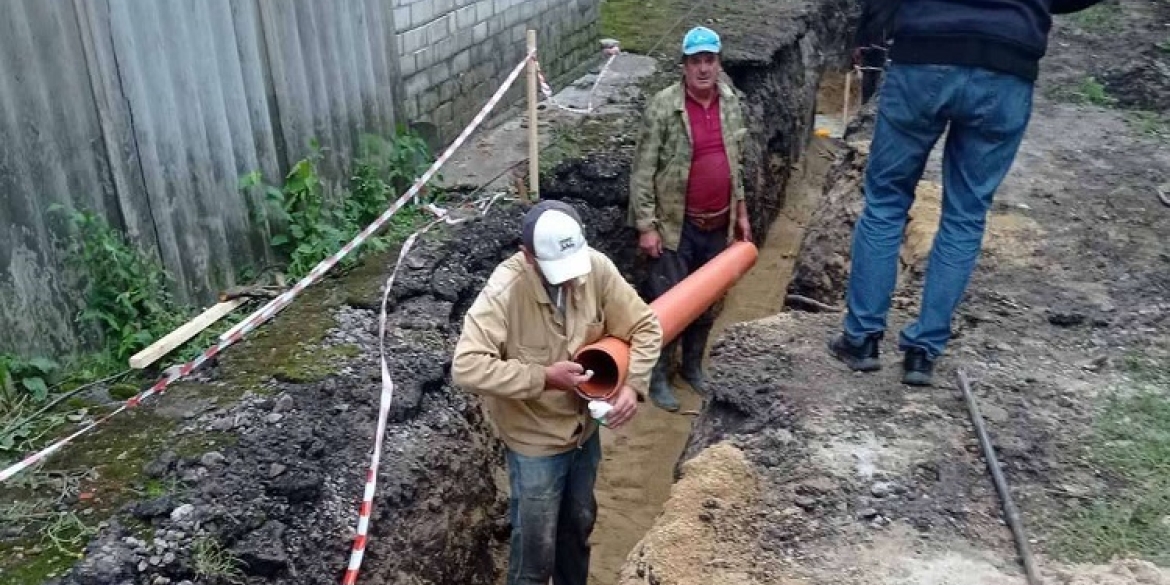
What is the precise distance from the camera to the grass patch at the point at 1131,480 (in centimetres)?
304

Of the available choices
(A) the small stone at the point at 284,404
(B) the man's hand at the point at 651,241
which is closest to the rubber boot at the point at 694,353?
(B) the man's hand at the point at 651,241

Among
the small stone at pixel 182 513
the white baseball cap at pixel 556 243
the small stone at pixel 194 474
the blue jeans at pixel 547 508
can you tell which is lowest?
the blue jeans at pixel 547 508

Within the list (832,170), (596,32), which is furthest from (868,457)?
(596,32)

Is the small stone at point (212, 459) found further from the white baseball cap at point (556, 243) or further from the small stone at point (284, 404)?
the white baseball cap at point (556, 243)

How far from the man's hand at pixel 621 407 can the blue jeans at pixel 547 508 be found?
352mm

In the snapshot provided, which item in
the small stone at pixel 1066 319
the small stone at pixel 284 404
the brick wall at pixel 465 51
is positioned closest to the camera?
the small stone at pixel 284 404

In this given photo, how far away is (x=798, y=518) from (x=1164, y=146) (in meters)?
4.99

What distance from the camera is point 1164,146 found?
21.7 feet

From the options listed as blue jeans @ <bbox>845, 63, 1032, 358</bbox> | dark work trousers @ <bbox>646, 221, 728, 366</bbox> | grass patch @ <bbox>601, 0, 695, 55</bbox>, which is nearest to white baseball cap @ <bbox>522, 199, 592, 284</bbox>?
blue jeans @ <bbox>845, 63, 1032, 358</bbox>

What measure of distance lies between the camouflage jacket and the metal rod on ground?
2255 mm

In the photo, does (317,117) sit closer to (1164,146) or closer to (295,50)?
(295,50)

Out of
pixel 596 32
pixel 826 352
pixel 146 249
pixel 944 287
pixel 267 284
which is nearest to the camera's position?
pixel 944 287

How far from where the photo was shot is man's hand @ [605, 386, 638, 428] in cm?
346

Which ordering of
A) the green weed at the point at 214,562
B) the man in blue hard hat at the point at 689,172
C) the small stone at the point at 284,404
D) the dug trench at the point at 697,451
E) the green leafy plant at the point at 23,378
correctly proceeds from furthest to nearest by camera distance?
the man in blue hard hat at the point at 689,172
the small stone at the point at 284,404
the green leafy plant at the point at 23,378
the green weed at the point at 214,562
the dug trench at the point at 697,451
